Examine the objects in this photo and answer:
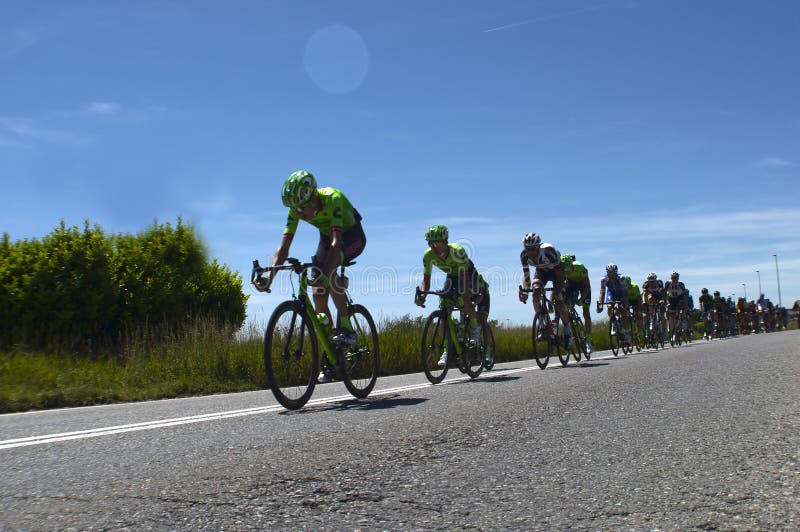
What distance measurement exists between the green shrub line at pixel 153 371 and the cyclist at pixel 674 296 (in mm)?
14127

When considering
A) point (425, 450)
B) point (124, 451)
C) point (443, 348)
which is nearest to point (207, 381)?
point (443, 348)

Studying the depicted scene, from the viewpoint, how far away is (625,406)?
5078 mm

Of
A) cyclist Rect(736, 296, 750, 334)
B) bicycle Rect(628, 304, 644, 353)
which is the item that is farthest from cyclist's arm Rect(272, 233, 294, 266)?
cyclist Rect(736, 296, 750, 334)

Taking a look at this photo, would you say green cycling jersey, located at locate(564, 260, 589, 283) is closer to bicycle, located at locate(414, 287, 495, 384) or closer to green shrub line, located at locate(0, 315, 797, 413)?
green shrub line, located at locate(0, 315, 797, 413)

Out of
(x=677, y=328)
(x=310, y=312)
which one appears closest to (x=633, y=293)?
(x=677, y=328)

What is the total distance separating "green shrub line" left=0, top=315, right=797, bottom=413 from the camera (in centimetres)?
739

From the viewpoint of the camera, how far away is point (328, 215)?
6379mm

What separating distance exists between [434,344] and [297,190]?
3.43m

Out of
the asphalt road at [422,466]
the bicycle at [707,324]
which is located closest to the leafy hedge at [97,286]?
the asphalt road at [422,466]

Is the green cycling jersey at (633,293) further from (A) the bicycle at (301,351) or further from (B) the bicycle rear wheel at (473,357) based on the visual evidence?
(A) the bicycle at (301,351)

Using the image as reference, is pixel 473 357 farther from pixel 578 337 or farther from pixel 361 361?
pixel 578 337

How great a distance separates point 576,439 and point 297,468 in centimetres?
162

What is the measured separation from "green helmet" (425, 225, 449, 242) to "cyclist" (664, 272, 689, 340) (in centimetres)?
1703

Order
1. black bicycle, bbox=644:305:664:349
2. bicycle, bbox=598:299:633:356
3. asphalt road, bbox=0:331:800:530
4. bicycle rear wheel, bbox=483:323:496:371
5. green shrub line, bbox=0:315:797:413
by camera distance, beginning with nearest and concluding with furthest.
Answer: asphalt road, bbox=0:331:800:530
green shrub line, bbox=0:315:797:413
bicycle rear wheel, bbox=483:323:496:371
bicycle, bbox=598:299:633:356
black bicycle, bbox=644:305:664:349
